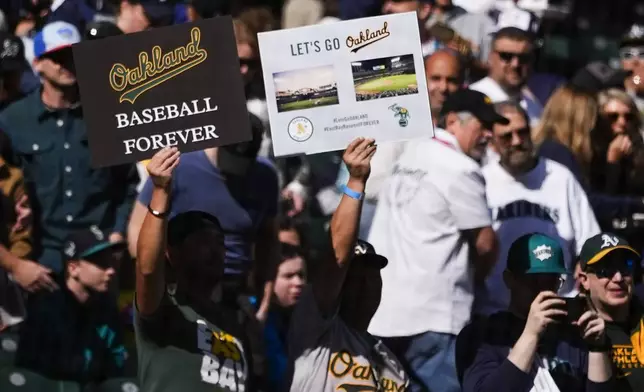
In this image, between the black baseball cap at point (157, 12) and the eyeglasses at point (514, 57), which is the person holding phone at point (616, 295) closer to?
the eyeglasses at point (514, 57)

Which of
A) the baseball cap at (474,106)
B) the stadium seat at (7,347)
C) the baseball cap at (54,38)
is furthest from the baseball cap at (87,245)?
the baseball cap at (474,106)

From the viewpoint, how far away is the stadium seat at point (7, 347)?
25.3 feet

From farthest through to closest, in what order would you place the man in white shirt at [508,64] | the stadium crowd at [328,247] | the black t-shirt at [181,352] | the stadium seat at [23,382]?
the man in white shirt at [508,64] → the stadium seat at [23,382] → the stadium crowd at [328,247] → the black t-shirt at [181,352]

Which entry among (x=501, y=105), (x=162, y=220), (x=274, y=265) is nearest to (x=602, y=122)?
(x=501, y=105)

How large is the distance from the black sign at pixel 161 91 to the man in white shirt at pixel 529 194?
2.09 meters

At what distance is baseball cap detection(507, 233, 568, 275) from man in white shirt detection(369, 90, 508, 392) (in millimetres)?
687

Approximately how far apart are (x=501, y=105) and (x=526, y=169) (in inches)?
15.1

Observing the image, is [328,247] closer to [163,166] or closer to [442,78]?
[163,166]

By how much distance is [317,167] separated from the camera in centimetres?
952

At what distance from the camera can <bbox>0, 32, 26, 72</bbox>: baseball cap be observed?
879cm

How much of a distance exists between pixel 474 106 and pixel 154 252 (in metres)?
2.50

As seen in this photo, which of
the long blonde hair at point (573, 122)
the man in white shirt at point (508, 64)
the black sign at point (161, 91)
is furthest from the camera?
the man in white shirt at point (508, 64)

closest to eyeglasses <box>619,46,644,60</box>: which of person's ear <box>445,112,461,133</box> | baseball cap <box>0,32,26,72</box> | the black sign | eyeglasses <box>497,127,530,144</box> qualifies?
eyeglasses <box>497,127,530,144</box>

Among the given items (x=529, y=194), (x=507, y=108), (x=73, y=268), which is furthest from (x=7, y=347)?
(x=507, y=108)
